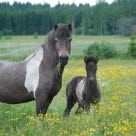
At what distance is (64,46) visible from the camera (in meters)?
5.38

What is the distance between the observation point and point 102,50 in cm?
4072

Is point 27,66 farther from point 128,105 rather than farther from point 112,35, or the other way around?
point 112,35

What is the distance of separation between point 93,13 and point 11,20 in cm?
1924

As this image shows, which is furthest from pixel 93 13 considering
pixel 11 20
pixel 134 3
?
pixel 11 20

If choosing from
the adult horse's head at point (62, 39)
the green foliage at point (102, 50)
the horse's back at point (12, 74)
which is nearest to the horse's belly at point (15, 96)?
the horse's back at point (12, 74)

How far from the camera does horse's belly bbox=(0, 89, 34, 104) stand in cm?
585

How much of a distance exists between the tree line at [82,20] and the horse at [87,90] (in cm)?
5067

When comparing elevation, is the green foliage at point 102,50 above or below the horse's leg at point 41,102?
below

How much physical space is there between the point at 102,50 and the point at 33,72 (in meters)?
35.6

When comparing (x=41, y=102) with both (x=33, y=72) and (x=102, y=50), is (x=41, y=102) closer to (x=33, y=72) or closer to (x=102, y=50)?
(x=33, y=72)

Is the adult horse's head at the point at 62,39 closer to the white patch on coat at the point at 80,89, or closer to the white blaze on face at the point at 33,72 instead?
the white blaze on face at the point at 33,72

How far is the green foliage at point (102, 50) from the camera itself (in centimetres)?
3988

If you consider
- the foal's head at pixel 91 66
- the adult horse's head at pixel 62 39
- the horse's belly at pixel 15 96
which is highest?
the adult horse's head at pixel 62 39

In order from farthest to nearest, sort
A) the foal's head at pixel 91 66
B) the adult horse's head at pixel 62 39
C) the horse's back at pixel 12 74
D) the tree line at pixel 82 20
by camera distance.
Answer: the tree line at pixel 82 20, the foal's head at pixel 91 66, the horse's back at pixel 12 74, the adult horse's head at pixel 62 39
